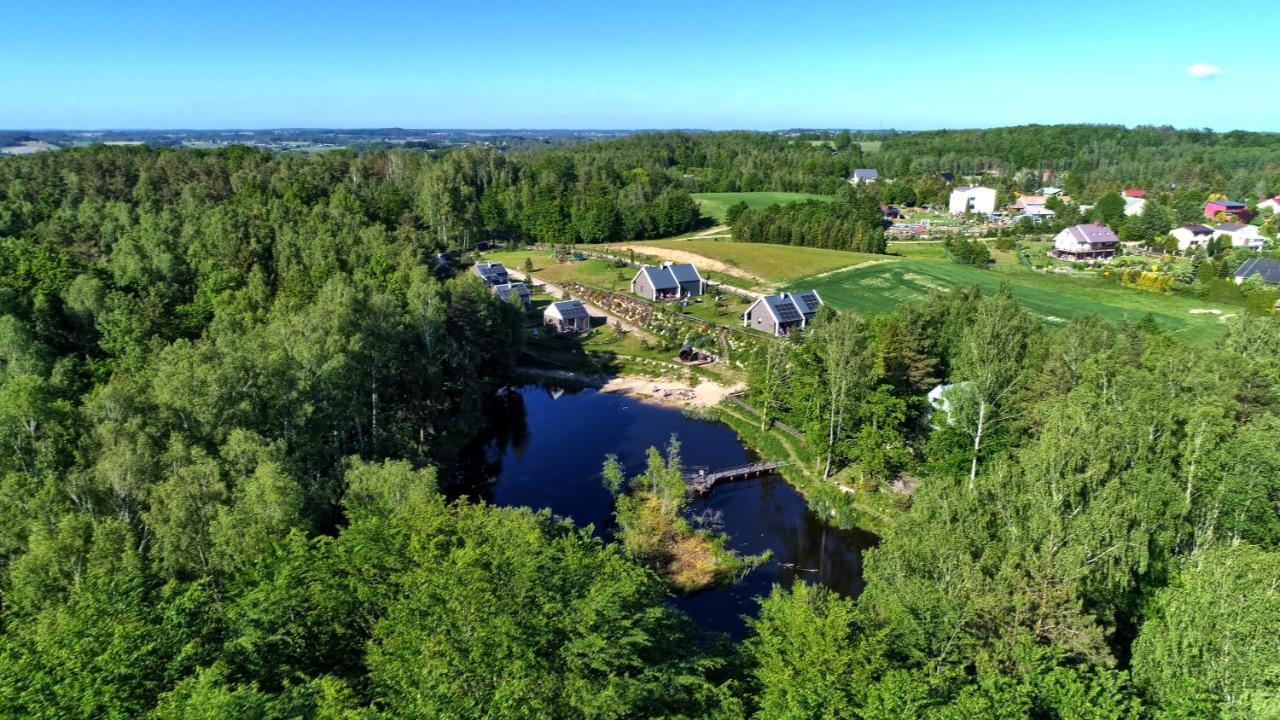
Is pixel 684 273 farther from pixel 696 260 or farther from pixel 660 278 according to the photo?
pixel 696 260

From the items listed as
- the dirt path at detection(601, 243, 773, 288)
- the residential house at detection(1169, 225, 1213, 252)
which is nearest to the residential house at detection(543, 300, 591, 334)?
the dirt path at detection(601, 243, 773, 288)

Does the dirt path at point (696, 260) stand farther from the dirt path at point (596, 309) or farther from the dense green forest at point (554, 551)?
the dense green forest at point (554, 551)

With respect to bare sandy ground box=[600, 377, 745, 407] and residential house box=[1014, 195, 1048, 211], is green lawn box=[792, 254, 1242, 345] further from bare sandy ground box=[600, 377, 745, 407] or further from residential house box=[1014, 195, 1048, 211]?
residential house box=[1014, 195, 1048, 211]

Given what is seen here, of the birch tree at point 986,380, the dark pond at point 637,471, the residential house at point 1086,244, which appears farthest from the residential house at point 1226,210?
the dark pond at point 637,471

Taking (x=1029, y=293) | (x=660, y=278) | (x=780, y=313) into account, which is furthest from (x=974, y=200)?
(x=780, y=313)

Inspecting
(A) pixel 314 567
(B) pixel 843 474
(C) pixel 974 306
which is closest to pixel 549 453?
(B) pixel 843 474
